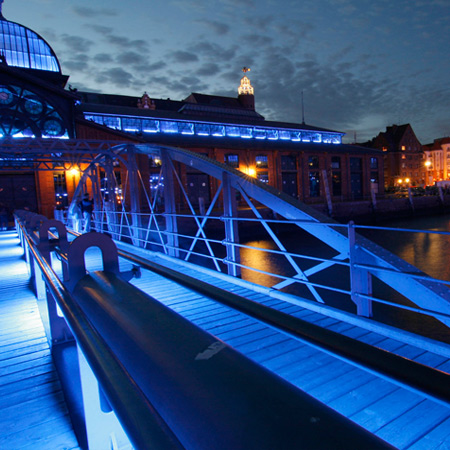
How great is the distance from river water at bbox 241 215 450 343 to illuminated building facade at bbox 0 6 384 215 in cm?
845

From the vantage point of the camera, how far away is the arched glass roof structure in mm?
22469

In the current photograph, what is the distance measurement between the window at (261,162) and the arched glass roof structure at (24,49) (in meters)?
18.7

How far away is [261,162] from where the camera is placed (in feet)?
109

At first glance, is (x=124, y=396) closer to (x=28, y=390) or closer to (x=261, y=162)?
(x=28, y=390)

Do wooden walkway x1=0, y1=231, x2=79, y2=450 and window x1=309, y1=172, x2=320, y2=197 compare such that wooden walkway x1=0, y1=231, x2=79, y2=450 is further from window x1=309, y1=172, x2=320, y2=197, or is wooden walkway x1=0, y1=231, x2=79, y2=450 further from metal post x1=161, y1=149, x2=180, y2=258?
window x1=309, y1=172, x2=320, y2=197

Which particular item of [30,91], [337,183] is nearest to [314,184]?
[337,183]

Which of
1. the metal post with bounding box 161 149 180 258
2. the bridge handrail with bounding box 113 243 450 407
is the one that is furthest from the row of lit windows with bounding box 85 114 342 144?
the bridge handrail with bounding box 113 243 450 407

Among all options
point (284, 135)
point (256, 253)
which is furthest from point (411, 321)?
point (284, 135)

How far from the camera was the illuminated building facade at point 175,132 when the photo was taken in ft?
68.4

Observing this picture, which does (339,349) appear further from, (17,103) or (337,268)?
(17,103)

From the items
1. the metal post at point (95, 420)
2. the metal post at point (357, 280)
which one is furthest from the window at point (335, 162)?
the metal post at point (95, 420)

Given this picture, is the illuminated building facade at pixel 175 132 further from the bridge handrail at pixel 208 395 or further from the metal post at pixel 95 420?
the bridge handrail at pixel 208 395

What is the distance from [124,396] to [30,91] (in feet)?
81.8

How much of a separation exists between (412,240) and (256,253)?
1096 centimetres
